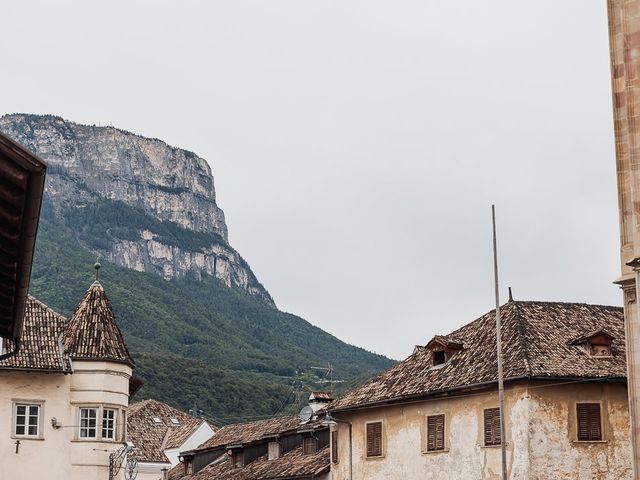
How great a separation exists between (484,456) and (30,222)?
3634 cm

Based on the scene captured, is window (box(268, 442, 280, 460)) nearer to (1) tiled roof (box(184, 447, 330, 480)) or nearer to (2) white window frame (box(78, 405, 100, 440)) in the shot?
(1) tiled roof (box(184, 447, 330, 480))

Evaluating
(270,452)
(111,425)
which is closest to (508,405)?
(111,425)

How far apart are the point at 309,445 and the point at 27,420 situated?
1786 cm

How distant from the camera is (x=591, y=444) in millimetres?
45500

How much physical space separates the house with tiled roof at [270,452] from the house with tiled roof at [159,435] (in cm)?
490

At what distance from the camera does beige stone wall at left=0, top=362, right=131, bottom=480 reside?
4909cm

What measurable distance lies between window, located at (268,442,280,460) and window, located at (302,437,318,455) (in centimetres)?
273

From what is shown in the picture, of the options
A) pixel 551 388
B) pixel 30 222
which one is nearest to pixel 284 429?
pixel 551 388

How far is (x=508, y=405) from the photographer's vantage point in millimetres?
46250

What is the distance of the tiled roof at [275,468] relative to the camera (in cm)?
5925

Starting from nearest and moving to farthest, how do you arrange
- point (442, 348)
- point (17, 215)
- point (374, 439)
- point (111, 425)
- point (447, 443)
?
point (17, 215), point (447, 443), point (111, 425), point (442, 348), point (374, 439)

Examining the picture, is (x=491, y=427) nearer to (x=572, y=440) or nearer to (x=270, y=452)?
(x=572, y=440)

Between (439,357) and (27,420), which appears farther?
(439,357)

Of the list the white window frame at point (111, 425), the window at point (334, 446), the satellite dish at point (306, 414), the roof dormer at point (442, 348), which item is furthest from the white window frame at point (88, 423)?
the satellite dish at point (306, 414)
